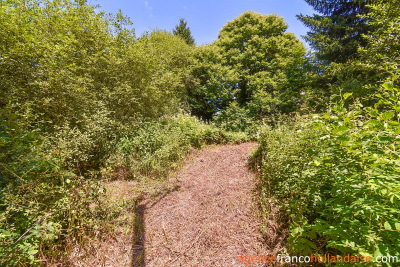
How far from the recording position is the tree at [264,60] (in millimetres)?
9133

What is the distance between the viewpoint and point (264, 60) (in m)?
9.98

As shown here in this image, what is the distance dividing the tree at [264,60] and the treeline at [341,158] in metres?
1.57

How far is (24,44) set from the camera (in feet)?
13.2

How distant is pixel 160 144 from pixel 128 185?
178cm

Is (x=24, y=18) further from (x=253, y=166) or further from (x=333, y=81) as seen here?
(x=333, y=81)

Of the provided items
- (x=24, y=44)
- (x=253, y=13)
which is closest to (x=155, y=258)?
(x=24, y=44)

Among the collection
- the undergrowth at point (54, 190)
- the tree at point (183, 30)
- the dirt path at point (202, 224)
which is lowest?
the dirt path at point (202, 224)

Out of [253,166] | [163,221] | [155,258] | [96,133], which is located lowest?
[155,258]

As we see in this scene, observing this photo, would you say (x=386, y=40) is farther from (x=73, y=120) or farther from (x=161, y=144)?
(x=73, y=120)

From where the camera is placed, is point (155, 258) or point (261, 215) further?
point (261, 215)

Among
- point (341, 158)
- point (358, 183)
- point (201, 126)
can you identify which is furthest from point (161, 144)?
point (358, 183)

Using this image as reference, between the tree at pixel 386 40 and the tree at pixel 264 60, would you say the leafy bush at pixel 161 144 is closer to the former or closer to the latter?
the tree at pixel 264 60

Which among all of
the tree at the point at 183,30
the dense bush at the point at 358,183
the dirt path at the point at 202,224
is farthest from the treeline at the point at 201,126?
the tree at the point at 183,30

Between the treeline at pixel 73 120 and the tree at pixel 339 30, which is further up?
the tree at pixel 339 30
